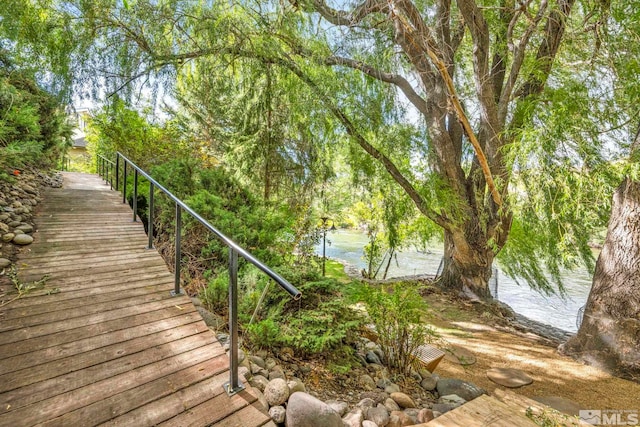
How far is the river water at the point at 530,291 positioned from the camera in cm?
859

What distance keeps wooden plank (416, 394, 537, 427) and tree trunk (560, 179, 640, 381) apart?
8.26ft

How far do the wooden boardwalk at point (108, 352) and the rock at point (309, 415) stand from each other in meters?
0.15

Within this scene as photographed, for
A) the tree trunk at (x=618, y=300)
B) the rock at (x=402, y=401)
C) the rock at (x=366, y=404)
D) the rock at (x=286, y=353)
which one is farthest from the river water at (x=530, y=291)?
the rock at (x=366, y=404)

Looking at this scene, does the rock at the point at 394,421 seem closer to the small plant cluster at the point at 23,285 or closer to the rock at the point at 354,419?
the rock at the point at 354,419

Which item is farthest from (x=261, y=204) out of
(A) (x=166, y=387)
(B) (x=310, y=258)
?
(A) (x=166, y=387)

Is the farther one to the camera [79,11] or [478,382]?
[79,11]

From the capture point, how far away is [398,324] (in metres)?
2.73

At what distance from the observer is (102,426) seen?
4.55ft

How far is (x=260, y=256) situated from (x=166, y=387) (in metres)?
2.18

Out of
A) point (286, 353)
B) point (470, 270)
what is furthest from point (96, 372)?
point (470, 270)

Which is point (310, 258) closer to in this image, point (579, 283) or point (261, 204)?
point (261, 204)

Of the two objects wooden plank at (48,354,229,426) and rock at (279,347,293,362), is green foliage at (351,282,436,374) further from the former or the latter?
wooden plank at (48,354,229,426)

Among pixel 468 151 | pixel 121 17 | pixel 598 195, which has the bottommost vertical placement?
pixel 598 195

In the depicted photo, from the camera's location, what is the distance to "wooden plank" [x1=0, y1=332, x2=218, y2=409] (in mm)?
1487
